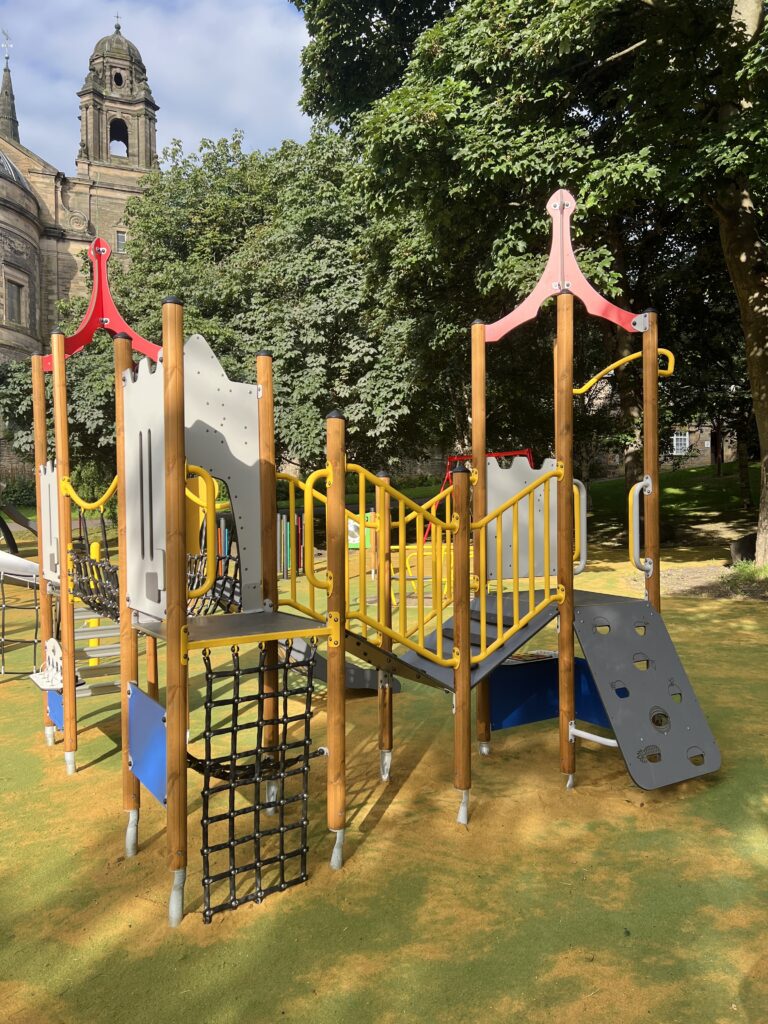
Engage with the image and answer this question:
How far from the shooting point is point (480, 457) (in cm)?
519

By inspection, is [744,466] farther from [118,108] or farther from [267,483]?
[118,108]

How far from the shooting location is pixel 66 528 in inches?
203

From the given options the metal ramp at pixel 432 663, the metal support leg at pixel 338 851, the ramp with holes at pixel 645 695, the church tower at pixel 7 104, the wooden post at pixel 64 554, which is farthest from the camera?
the church tower at pixel 7 104

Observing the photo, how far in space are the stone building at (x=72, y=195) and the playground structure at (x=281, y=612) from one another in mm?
34013

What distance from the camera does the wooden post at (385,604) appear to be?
4.34 meters

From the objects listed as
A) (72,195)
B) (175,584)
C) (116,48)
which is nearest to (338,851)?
(175,584)

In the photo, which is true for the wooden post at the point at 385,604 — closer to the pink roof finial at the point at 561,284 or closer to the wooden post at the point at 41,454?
the pink roof finial at the point at 561,284

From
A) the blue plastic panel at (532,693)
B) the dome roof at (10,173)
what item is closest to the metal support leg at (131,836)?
the blue plastic panel at (532,693)

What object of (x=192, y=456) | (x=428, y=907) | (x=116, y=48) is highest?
(x=116, y=48)

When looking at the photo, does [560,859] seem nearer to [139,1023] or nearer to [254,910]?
[254,910]

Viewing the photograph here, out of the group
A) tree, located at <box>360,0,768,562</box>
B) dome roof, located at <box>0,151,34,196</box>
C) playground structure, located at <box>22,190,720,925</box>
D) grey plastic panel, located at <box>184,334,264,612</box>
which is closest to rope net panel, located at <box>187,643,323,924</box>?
playground structure, located at <box>22,190,720,925</box>

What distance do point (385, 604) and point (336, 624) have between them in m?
0.84


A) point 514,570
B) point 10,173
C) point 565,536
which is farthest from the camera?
point 10,173

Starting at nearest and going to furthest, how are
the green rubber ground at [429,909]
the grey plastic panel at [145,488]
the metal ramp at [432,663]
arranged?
the green rubber ground at [429,909] → the grey plastic panel at [145,488] → the metal ramp at [432,663]
